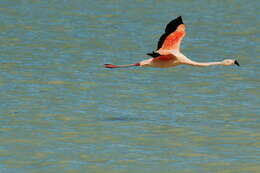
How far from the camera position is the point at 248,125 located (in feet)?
66.1

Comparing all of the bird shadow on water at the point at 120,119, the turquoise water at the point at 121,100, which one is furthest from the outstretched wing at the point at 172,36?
the bird shadow on water at the point at 120,119

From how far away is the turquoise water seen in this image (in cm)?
1717

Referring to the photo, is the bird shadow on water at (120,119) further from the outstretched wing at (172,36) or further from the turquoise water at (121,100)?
the outstretched wing at (172,36)

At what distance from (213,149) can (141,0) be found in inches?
1273

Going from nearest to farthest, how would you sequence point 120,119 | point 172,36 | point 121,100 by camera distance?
point 172,36 < point 120,119 < point 121,100

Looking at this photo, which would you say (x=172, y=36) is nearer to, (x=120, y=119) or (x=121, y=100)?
(x=120, y=119)

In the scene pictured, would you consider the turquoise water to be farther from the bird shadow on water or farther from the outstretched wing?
the outstretched wing

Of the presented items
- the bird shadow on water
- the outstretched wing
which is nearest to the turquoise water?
the bird shadow on water

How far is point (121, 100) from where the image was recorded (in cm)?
2281

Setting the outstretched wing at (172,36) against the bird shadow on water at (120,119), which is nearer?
the outstretched wing at (172,36)

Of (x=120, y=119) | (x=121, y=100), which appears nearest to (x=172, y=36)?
(x=120, y=119)

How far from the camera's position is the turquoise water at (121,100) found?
56.3 ft

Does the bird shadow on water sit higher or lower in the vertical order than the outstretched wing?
→ lower

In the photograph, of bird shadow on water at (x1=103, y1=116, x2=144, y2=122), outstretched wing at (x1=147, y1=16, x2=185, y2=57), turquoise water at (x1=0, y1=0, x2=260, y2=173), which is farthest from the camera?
bird shadow on water at (x1=103, y1=116, x2=144, y2=122)
